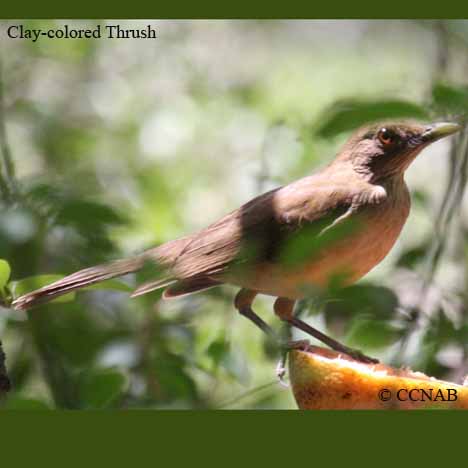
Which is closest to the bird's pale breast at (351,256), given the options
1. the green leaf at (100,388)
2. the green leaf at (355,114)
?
the green leaf at (355,114)

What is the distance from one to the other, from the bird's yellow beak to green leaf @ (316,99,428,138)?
0.76 m

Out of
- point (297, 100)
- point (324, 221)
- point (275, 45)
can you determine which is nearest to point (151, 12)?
point (324, 221)

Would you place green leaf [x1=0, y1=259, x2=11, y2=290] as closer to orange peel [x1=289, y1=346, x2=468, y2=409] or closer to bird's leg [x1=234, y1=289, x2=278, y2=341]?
orange peel [x1=289, y1=346, x2=468, y2=409]

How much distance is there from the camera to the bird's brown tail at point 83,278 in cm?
261

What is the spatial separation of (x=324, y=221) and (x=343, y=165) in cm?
68

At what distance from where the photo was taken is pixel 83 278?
285 cm

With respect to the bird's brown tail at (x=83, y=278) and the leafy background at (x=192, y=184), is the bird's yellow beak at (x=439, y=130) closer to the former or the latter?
the leafy background at (x=192, y=184)

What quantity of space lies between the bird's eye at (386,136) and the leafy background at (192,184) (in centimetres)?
20

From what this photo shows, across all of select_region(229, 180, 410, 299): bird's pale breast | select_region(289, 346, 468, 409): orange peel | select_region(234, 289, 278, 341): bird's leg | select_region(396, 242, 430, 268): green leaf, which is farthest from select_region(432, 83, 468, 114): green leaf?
select_region(234, 289, 278, 341): bird's leg

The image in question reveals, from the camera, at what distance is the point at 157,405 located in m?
2.51

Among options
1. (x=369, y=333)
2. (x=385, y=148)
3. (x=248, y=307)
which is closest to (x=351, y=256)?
(x=369, y=333)

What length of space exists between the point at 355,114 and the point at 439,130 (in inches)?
52.0

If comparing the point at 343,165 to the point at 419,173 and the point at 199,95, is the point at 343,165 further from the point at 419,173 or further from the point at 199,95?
the point at 199,95

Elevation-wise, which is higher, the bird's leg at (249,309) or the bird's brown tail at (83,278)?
the bird's brown tail at (83,278)
